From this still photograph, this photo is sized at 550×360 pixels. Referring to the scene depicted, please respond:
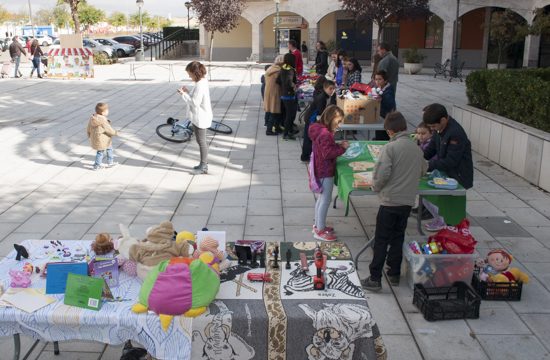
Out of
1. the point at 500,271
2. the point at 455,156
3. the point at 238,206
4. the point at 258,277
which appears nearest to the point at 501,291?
the point at 500,271

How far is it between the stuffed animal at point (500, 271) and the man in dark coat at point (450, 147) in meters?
1.02

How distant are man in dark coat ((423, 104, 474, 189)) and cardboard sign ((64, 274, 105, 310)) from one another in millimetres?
3886

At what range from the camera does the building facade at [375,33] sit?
3111 centimetres

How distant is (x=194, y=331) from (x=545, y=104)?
7.86 m

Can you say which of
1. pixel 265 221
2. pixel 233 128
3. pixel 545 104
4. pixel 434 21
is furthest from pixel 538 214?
pixel 434 21

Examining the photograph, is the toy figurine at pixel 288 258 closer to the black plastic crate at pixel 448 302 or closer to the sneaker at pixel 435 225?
the black plastic crate at pixel 448 302

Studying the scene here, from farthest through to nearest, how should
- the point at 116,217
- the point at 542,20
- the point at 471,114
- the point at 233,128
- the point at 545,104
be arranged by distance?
the point at 542,20 → the point at 233,128 → the point at 471,114 → the point at 545,104 → the point at 116,217

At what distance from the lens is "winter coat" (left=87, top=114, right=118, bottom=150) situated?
9.71m

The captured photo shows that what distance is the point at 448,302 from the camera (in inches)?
205

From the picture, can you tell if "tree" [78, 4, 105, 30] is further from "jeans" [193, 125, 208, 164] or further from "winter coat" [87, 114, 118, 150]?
"jeans" [193, 125, 208, 164]

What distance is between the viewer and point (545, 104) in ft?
30.9

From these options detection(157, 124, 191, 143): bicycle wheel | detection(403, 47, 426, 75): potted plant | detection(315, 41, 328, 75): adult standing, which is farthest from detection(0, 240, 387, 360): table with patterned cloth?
detection(403, 47, 426, 75): potted plant

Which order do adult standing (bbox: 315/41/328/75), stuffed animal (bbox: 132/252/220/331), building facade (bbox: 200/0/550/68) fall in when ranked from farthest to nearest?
1. building facade (bbox: 200/0/550/68)
2. adult standing (bbox: 315/41/328/75)
3. stuffed animal (bbox: 132/252/220/331)

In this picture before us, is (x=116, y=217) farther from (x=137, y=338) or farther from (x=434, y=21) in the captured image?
(x=434, y=21)
